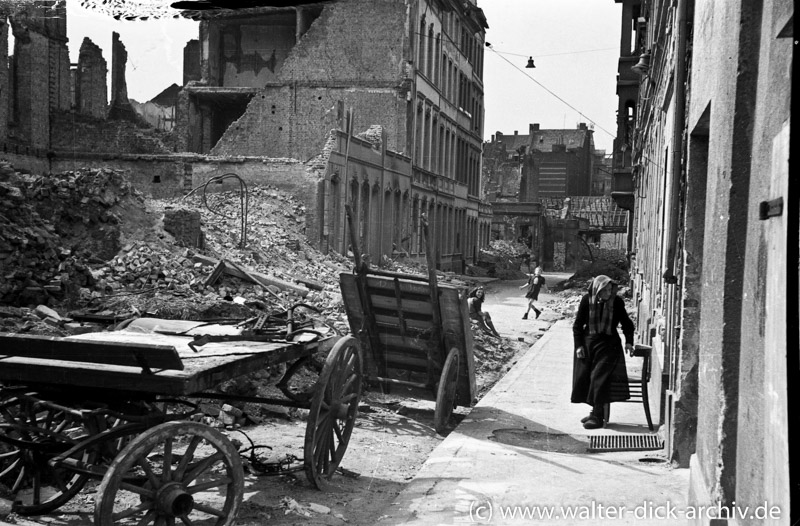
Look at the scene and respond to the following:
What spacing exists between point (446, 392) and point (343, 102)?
2469 cm

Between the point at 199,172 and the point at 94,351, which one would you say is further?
the point at 199,172

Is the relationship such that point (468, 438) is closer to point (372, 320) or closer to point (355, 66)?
point (372, 320)

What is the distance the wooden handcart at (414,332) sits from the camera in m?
8.63

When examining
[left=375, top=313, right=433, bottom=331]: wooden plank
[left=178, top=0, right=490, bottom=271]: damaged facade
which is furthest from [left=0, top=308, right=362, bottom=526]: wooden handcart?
[left=178, top=0, right=490, bottom=271]: damaged facade

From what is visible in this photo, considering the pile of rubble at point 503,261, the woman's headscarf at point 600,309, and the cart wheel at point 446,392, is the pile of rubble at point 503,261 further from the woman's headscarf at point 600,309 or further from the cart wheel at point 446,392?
the woman's headscarf at point 600,309

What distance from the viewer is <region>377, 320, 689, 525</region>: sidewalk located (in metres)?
5.50

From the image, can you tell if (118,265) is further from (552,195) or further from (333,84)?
(552,195)

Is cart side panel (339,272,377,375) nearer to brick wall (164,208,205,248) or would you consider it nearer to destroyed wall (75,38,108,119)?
brick wall (164,208,205,248)

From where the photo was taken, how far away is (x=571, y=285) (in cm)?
3531

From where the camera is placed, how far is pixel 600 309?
8.54m

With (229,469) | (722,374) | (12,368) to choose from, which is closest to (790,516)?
(722,374)

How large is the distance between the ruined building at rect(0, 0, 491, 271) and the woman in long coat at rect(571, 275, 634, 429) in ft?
63.6

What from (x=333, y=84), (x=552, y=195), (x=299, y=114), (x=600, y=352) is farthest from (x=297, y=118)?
(x=552, y=195)

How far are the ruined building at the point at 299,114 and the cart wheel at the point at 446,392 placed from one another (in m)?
18.8
